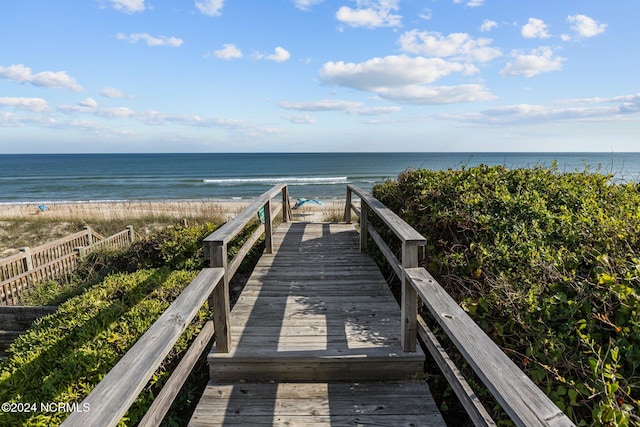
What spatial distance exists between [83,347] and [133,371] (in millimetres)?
1937

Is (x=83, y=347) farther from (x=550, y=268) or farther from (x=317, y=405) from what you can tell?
(x=550, y=268)

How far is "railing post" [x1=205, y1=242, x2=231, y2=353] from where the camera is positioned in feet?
8.66

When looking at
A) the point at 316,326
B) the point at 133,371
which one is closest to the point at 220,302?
the point at 316,326

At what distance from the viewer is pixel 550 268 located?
226 cm

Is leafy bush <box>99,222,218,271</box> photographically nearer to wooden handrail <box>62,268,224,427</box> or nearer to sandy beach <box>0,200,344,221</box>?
wooden handrail <box>62,268,224,427</box>

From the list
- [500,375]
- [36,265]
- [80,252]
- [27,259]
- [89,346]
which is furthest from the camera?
[80,252]

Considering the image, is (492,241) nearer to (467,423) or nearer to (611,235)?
(611,235)

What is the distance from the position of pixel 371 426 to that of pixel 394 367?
0.55 metres

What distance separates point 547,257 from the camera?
98.2 inches

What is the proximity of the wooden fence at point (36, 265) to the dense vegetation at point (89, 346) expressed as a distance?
318 cm

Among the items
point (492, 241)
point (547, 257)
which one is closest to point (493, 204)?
point (492, 241)

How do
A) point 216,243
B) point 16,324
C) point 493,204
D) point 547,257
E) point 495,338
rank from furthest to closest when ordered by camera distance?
1. point 16,324
2. point 493,204
3. point 216,243
4. point 547,257
5. point 495,338

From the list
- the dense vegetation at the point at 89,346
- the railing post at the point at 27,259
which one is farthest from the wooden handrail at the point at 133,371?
the railing post at the point at 27,259

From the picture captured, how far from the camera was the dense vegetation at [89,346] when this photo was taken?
2494mm
